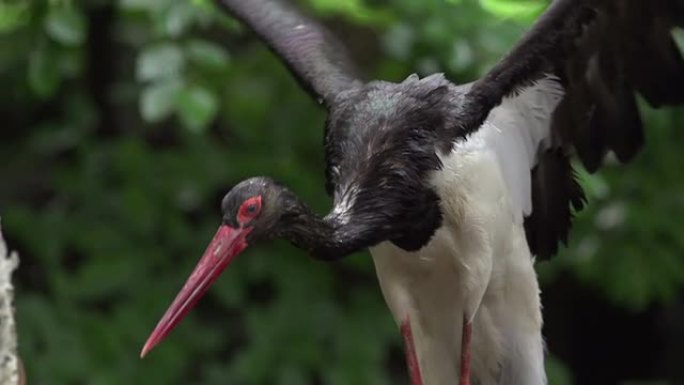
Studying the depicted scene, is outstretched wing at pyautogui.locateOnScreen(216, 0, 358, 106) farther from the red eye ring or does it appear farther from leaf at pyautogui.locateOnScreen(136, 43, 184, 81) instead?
the red eye ring

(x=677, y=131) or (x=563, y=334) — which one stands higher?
(x=677, y=131)

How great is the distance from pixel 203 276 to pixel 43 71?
160 cm

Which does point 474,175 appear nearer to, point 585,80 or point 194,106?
point 585,80

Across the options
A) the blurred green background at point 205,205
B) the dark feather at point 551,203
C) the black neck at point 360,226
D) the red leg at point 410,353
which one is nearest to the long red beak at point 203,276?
the black neck at point 360,226

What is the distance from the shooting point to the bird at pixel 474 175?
3723mm

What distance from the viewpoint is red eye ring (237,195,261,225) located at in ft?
11.3

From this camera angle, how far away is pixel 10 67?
5.70m

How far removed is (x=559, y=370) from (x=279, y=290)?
3.27 ft

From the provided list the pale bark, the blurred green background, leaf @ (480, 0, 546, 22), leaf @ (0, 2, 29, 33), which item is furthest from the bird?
leaf @ (0, 2, 29, 33)

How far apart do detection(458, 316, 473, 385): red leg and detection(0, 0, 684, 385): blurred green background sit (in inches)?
42.9

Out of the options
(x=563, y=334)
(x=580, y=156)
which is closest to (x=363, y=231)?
(x=580, y=156)

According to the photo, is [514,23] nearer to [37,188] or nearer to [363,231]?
[363,231]

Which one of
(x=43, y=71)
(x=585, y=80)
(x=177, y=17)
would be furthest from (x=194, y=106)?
(x=585, y=80)

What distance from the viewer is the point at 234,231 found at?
3.45 m
